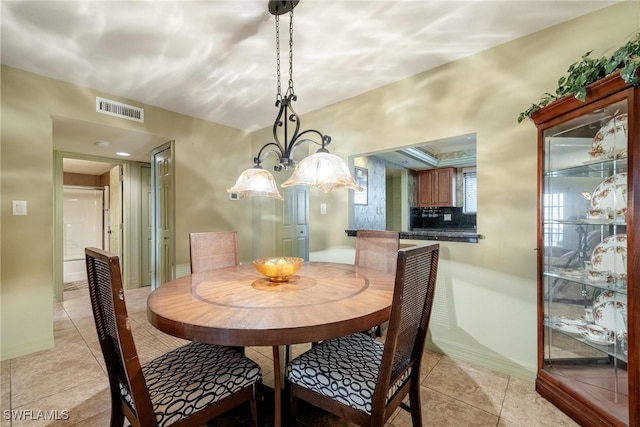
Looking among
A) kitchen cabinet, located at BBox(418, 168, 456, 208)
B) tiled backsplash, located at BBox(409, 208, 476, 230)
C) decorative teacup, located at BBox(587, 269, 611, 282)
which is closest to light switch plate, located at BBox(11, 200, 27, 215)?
decorative teacup, located at BBox(587, 269, 611, 282)

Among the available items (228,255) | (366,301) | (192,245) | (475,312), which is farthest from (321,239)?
(366,301)

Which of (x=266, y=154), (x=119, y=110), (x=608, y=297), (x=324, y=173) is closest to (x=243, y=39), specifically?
(x=266, y=154)

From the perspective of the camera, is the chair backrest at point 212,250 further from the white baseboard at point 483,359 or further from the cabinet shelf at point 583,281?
the cabinet shelf at point 583,281

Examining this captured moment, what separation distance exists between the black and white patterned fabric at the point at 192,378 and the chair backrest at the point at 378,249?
1.19 metres

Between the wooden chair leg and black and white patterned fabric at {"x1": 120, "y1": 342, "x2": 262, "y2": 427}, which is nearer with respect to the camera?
black and white patterned fabric at {"x1": 120, "y1": 342, "x2": 262, "y2": 427}

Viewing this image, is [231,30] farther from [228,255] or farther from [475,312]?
[475,312]

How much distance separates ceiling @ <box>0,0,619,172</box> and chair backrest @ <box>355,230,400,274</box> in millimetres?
1387

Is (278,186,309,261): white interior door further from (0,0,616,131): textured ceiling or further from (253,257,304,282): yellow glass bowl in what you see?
(253,257,304,282): yellow glass bowl

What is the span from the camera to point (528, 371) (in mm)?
1853

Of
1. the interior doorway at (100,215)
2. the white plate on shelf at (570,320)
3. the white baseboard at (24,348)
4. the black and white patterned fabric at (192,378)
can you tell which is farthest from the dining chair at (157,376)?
the interior doorway at (100,215)

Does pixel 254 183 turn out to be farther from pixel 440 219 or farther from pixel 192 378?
pixel 440 219

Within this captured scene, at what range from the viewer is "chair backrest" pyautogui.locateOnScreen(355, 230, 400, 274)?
2.05 m

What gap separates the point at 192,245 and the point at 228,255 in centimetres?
30

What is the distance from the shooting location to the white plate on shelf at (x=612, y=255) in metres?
1.39
